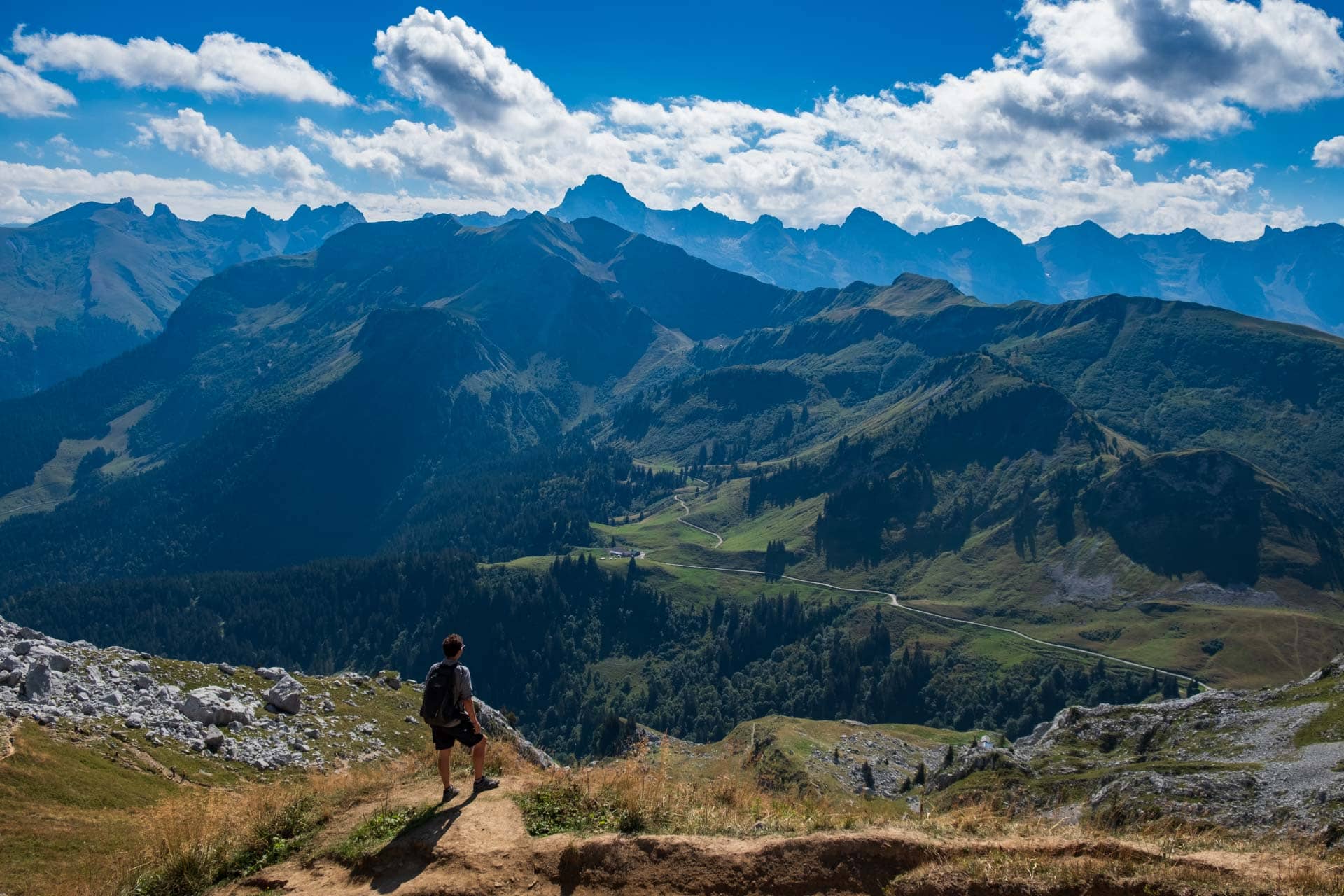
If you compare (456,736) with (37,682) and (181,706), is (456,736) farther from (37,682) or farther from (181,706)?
(181,706)

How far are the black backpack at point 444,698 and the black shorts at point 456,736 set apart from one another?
6.0 inches

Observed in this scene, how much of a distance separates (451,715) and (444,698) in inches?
19.8

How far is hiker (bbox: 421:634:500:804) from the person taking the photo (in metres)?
20.7

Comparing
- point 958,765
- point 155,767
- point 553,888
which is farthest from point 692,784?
point 958,765

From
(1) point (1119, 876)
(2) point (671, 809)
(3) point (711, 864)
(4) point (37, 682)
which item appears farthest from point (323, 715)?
(1) point (1119, 876)

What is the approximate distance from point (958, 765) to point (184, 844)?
73291 millimetres

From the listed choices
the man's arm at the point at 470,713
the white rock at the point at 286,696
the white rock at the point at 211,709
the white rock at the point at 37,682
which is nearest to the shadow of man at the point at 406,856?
the man's arm at the point at 470,713

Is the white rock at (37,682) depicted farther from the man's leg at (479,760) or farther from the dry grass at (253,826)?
the man's leg at (479,760)

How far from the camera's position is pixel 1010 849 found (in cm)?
1681

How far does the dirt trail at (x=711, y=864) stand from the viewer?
1617 cm

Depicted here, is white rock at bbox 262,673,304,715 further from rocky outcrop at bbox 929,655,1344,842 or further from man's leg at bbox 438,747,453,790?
rocky outcrop at bbox 929,655,1344,842

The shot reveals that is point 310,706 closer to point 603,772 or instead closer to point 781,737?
point 603,772

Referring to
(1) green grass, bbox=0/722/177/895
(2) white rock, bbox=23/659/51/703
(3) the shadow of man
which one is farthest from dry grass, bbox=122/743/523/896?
(2) white rock, bbox=23/659/51/703

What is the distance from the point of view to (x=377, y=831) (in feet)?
64.0
